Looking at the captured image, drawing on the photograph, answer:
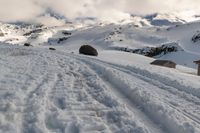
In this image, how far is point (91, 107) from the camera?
10.4 metres

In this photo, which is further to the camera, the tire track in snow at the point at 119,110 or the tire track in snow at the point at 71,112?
the tire track in snow at the point at 119,110

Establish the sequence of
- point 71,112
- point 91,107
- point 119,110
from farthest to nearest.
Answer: point 91,107
point 119,110
point 71,112

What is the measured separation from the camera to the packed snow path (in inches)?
340

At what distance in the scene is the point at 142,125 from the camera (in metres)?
8.85

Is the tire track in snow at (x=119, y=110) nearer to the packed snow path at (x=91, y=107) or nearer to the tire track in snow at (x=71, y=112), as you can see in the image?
the packed snow path at (x=91, y=107)

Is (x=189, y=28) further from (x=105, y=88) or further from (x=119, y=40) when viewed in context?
(x=105, y=88)

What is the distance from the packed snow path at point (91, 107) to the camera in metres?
8.62

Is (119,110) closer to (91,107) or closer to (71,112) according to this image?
(91,107)

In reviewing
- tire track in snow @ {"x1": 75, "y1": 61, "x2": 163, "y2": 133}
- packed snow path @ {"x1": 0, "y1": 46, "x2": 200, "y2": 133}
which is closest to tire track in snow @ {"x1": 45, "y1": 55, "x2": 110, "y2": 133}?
packed snow path @ {"x1": 0, "y1": 46, "x2": 200, "y2": 133}

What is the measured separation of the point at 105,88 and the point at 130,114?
388cm

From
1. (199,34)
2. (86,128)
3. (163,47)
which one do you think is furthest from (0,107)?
(199,34)

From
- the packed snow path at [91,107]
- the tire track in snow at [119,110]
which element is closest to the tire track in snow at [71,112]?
the packed snow path at [91,107]

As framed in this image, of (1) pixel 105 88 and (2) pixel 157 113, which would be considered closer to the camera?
(2) pixel 157 113

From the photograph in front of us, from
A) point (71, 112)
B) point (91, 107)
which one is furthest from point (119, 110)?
point (71, 112)
